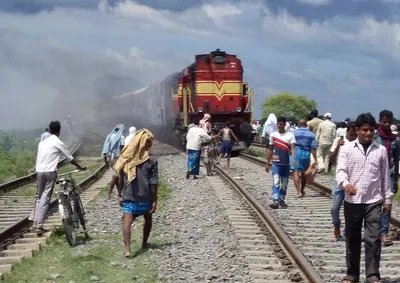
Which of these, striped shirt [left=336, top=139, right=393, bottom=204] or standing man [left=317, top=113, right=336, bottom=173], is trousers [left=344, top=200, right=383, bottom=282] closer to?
striped shirt [left=336, top=139, right=393, bottom=204]

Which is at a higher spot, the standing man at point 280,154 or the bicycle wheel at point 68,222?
the standing man at point 280,154

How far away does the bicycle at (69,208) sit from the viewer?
10.9 metres

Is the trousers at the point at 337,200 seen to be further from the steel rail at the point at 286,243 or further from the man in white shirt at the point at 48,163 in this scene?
the man in white shirt at the point at 48,163

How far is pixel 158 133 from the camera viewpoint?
→ 45875mm

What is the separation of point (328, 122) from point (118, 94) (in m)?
45.6

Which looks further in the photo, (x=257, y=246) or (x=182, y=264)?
(x=257, y=246)

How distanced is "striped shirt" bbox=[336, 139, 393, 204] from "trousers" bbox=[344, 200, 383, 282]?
0.31 ft

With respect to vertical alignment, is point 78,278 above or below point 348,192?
below

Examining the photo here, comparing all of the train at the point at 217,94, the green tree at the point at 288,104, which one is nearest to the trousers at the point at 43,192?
the train at the point at 217,94

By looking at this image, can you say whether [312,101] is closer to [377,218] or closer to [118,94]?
[118,94]

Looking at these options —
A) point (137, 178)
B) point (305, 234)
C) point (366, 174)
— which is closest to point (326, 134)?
point (305, 234)

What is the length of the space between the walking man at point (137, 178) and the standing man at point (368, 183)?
9.80 feet

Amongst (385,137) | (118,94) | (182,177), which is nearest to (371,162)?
(385,137)

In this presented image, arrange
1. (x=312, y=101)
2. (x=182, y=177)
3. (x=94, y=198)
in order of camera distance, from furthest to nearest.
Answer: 1. (x=312, y=101)
2. (x=182, y=177)
3. (x=94, y=198)
